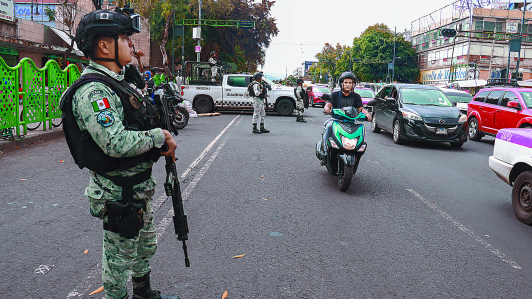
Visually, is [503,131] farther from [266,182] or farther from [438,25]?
[438,25]

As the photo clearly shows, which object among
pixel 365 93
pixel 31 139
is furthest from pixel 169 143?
pixel 365 93

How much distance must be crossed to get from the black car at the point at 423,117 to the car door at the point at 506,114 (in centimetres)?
129

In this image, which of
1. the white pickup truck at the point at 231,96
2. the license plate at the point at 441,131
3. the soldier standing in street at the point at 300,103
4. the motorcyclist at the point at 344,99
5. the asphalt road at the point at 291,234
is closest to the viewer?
the asphalt road at the point at 291,234

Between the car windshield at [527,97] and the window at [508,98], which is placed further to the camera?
the window at [508,98]

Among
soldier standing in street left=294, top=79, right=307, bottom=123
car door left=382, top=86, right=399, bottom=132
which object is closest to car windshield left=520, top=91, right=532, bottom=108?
car door left=382, top=86, right=399, bottom=132

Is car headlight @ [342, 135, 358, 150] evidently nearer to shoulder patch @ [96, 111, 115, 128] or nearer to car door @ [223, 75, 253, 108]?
shoulder patch @ [96, 111, 115, 128]

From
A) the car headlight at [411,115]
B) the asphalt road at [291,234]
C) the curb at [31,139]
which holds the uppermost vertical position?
the car headlight at [411,115]

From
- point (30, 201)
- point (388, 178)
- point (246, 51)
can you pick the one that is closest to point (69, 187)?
point (30, 201)

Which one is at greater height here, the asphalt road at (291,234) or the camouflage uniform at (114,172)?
the camouflage uniform at (114,172)

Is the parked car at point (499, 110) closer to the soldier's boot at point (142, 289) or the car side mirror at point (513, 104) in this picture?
the car side mirror at point (513, 104)

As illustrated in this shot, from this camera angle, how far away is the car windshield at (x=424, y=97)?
12364mm

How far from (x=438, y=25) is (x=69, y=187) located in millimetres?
65529

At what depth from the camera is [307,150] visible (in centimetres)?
1038

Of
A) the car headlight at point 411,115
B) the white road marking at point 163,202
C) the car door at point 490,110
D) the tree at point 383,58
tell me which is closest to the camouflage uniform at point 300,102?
the car headlight at point 411,115
